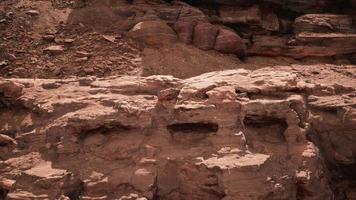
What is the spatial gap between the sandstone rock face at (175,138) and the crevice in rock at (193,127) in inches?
0.7

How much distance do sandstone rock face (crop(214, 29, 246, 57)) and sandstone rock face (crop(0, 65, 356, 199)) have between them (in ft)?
7.51

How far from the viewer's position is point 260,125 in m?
6.85

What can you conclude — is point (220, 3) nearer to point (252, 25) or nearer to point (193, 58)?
point (252, 25)

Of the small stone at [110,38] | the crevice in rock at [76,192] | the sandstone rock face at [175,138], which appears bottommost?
the crevice in rock at [76,192]

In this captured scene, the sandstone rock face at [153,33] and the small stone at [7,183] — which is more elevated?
the sandstone rock face at [153,33]

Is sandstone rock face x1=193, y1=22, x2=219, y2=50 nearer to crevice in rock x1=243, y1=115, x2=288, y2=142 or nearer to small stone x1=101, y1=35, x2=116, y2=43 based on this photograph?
small stone x1=101, y1=35, x2=116, y2=43

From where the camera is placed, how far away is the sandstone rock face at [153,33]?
9414 mm

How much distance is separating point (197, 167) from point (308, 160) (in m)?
1.76

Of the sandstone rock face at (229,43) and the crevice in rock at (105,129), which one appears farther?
the sandstone rock face at (229,43)

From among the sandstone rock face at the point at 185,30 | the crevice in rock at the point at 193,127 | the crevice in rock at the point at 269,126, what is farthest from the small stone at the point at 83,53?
the crevice in rock at the point at 269,126

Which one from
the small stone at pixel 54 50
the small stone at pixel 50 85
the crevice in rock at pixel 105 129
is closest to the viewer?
the crevice in rock at pixel 105 129

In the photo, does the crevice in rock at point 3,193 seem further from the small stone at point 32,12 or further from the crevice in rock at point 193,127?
the small stone at point 32,12

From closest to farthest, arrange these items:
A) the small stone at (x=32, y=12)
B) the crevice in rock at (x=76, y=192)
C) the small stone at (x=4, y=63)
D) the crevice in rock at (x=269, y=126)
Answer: the crevice in rock at (x=76, y=192), the crevice in rock at (x=269, y=126), the small stone at (x=4, y=63), the small stone at (x=32, y=12)

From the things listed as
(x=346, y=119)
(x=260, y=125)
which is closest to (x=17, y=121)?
(x=260, y=125)
